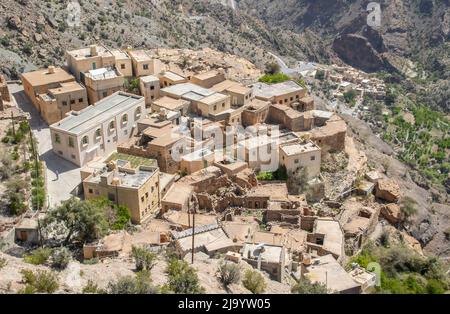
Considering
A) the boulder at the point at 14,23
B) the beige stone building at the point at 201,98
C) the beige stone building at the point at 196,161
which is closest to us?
the beige stone building at the point at 196,161

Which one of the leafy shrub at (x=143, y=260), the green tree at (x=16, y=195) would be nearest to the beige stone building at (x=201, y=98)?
the green tree at (x=16, y=195)

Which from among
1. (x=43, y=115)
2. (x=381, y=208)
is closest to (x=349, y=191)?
(x=381, y=208)

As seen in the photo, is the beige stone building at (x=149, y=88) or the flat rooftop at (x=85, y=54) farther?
the flat rooftop at (x=85, y=54)

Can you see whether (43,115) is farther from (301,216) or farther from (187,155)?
(301,216)

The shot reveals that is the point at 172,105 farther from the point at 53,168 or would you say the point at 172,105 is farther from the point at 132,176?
the point at 53,168

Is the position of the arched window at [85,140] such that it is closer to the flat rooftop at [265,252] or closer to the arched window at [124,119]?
the arched window at [124,119]

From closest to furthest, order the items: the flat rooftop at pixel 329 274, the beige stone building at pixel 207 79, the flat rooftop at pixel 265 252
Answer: the flat rooftop at pixel 329 274 → the flat rooftop at pixel 265 252 → the beige stone building at pixel 207 79
